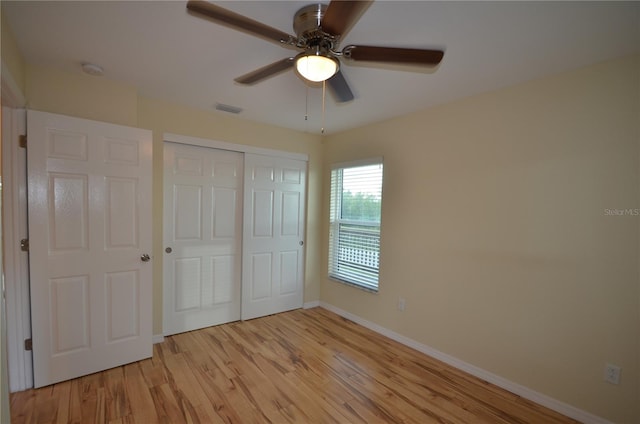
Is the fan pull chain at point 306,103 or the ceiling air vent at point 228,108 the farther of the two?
the ceiling air vent at point 228,108

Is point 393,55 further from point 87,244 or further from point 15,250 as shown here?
point 15,250

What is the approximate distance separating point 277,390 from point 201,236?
176 centimetres

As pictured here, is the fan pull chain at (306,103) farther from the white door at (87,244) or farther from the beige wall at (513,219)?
the white door at (87,244)

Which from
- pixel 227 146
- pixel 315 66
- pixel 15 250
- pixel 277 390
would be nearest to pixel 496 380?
pixel 277 390

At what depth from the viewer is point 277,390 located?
2223mm

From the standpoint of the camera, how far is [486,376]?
244cm

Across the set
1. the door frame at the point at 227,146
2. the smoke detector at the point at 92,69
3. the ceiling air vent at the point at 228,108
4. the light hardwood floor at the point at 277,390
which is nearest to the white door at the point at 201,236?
Result: the door frame at the point at 227,146

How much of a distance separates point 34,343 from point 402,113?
144 inches

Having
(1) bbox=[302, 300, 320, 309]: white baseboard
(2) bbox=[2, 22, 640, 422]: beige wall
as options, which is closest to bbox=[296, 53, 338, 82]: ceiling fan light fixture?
(2) bbox=[2, 22, 640, 422]: beige wall

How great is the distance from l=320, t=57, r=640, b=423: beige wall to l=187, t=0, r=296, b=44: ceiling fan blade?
1922mm

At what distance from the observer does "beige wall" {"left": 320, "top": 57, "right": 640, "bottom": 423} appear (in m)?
1.88

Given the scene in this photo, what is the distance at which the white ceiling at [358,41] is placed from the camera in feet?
4.95

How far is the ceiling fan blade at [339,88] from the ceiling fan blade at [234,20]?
1.36 ft

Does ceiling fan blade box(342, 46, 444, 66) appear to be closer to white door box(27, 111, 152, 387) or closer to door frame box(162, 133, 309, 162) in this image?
white door box(27, 111, 152, 387)
